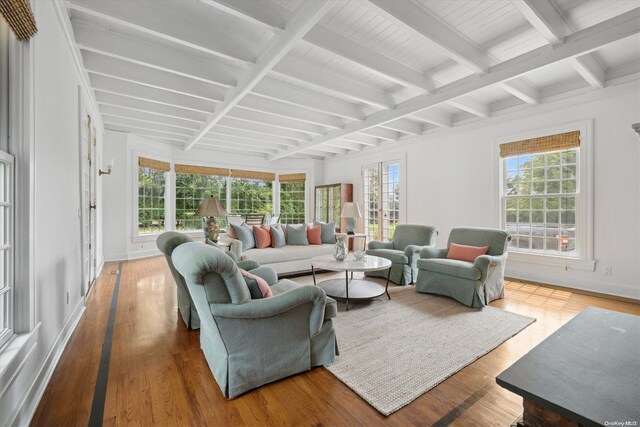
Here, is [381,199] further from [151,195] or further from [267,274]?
[151,195]

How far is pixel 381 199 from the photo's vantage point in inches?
271

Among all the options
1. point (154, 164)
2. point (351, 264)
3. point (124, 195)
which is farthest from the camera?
point (154, 164)

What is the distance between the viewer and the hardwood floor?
158 centimetres

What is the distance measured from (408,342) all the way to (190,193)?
261 inches

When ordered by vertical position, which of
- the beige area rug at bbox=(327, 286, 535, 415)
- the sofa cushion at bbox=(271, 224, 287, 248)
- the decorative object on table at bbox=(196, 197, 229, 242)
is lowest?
the beige area rug at bbox=(327, 286, 535, 415)

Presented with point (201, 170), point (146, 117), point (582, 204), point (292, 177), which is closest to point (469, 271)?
point (582, 204)

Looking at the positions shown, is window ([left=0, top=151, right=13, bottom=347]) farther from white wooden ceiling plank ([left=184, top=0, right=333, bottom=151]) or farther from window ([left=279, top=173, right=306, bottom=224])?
window ([left=279, top=173, right=306, bottom=224])

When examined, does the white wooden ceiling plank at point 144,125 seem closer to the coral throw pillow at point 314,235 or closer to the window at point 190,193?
the window at point 190,193

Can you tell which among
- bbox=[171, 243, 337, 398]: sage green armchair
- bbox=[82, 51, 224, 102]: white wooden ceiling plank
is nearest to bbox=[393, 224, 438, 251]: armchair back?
bbox=[171, 243, 337, 398]: sage green armchair

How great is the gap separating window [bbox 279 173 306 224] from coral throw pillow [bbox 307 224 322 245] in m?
3.37

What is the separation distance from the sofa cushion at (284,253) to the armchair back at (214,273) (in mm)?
2571

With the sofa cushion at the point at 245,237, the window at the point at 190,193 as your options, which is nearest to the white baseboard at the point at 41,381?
the sofa cushion at the point at 245,237

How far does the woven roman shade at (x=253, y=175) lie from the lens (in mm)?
8016

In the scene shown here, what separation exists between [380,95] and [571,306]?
3.54m
